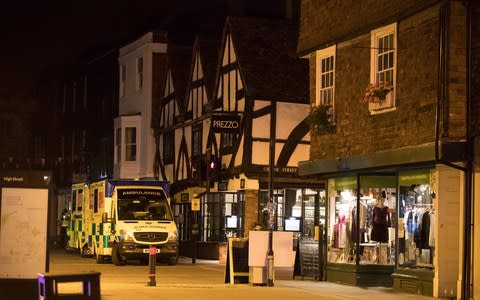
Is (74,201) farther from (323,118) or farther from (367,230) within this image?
(367,230)

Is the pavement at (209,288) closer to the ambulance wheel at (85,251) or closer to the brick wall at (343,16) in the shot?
the brick wall at (343,16)

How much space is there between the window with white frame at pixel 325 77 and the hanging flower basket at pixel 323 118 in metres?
0.25

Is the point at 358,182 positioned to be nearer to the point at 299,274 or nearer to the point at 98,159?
the point at 299,274

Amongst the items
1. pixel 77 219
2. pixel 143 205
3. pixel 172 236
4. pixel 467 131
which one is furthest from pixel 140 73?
pixel 467 131

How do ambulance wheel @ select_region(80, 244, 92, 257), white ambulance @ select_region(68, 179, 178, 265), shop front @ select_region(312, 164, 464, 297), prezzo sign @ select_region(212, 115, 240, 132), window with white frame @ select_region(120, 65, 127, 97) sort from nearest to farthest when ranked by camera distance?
shop front @ select_region(312, 164, 464, 297) < white ambulance @ select_region(68, 179, 178, 265) < prezzo sign @ select_region(212, 115, 240, 132) < ambulance wheel @ select_region(80, 244, 92, 257) < window with white frame @ select_region(120, 65, 127, 97)

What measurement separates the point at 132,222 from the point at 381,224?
40.2 feet

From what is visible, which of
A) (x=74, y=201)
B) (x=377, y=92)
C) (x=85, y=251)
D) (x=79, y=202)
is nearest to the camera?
(x=377, y=92)

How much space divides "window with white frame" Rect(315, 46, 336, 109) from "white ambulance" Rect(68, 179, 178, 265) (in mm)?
9896

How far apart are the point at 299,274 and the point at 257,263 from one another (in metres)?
4.26

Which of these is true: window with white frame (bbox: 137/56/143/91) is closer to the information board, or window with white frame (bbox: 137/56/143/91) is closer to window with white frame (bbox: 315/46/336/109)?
window with white frame (bbox: 315/46/336/109)

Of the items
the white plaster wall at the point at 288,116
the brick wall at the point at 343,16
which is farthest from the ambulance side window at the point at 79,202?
the brick wall at the point at 343,16

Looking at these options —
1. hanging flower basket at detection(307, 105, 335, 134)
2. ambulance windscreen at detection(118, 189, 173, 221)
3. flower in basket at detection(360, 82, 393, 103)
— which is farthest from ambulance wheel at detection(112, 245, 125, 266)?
flower in basket at detection(360, 82, 393, 103)

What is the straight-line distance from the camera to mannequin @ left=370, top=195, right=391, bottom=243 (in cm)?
2462

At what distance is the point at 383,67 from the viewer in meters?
23.5
